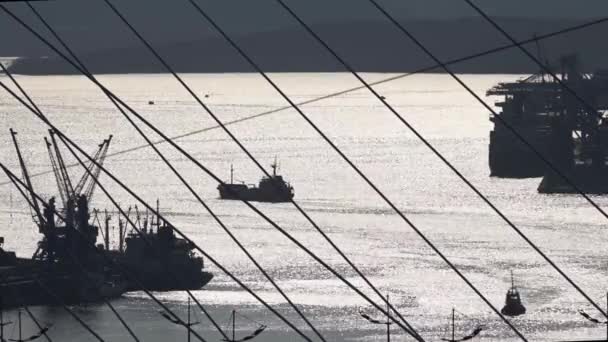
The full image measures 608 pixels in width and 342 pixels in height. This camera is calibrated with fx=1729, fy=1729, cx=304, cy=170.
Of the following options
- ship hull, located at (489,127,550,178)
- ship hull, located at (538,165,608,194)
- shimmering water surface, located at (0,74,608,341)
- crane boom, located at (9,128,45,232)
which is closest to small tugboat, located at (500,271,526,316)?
shimmering water surface, located at (0,74,608,341)

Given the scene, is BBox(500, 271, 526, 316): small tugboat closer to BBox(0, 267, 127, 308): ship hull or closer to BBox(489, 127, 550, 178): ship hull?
BBox(0, 267, 127, 308): ship hull

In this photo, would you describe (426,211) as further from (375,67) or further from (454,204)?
(375,67)

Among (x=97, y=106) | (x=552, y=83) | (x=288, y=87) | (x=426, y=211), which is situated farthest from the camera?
(x=288, y=87)

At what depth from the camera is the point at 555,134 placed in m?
49.1

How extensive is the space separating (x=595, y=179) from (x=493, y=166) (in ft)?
16.7

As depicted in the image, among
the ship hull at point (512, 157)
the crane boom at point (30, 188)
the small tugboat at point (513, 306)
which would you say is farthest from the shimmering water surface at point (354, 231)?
the crane boom at point (30, 188)

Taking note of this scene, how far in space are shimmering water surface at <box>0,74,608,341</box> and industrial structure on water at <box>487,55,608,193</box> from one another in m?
0.94

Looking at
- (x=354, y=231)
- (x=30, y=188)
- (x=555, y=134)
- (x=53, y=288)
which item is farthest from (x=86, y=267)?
(x=555, y=134)

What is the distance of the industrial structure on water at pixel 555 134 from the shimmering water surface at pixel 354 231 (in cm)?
94

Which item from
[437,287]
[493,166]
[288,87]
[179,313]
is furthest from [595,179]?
[288,87]

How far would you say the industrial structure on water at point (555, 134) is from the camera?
45.2 m

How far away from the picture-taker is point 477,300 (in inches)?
931

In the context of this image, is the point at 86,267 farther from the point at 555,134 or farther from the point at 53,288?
the point at 555,134

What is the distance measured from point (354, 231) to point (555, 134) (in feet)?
55.4
